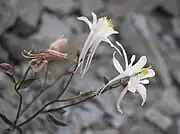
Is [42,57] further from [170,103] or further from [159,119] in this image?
[170,103]

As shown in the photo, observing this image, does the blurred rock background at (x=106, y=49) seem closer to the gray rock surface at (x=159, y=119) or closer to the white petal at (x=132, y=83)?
the gray rock surface at (x=159, y=119)

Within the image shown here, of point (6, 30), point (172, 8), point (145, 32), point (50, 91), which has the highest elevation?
point (172, 8)

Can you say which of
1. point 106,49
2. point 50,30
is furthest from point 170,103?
point 50,30

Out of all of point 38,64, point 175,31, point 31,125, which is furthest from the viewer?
point 175,31

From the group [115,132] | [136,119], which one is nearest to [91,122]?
Result: [115,132]

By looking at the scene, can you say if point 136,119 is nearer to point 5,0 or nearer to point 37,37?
point 37,37

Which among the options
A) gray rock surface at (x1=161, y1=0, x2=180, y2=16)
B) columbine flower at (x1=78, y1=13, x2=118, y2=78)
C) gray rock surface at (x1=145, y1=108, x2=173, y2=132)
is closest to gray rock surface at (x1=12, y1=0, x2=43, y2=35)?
gray rock surface at (x1=145, y1=108, x2=173, y2=132)

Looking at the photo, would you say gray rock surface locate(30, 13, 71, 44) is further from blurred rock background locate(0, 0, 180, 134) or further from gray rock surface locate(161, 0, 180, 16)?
gray rock surface locate(161, 0, 180, 16)

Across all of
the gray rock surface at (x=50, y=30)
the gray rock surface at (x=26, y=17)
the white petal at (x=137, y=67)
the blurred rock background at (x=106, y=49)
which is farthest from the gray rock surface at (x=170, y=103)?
the white petal at (x=137, y=67)

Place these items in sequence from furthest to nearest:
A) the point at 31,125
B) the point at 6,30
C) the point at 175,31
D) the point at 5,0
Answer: the point at 175,31 → the point at 6,30 → the point at 5,0 → the point at 31,125
